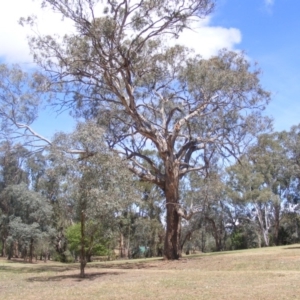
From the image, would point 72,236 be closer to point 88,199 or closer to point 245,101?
point 245,101

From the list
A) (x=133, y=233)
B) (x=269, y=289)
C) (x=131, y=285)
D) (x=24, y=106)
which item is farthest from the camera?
(x=133, y=233)

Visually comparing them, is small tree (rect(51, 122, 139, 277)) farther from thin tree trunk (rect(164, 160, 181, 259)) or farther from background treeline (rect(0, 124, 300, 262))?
thin tree trunk (rect(164, 160, 181, 259))

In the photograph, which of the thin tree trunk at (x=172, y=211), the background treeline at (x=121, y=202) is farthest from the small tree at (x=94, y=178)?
the thin tree trunk at (x=172, y=211)

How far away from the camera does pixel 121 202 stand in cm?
1644

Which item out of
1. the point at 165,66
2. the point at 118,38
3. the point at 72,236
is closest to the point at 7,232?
the point at 72,236

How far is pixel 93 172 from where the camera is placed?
1605cm

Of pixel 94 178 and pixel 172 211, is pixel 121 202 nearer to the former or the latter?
pixel 94 178

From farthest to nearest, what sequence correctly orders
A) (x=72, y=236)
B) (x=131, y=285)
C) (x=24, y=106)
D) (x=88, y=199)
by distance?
(x=72, y=236) < (x=24, y=106) < (x=88, y=199) < (x=131, y=285)

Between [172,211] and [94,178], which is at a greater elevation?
[172,211]

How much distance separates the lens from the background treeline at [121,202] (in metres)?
16.3

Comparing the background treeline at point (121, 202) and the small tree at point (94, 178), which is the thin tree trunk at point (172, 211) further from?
the small tree at point (94, 178)

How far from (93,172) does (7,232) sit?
28485 millimetres

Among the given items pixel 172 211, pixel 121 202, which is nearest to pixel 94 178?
pixel 121 202

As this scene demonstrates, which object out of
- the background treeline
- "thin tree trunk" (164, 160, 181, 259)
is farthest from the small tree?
"thin tree trunk" (164, 160, 181, 259)
